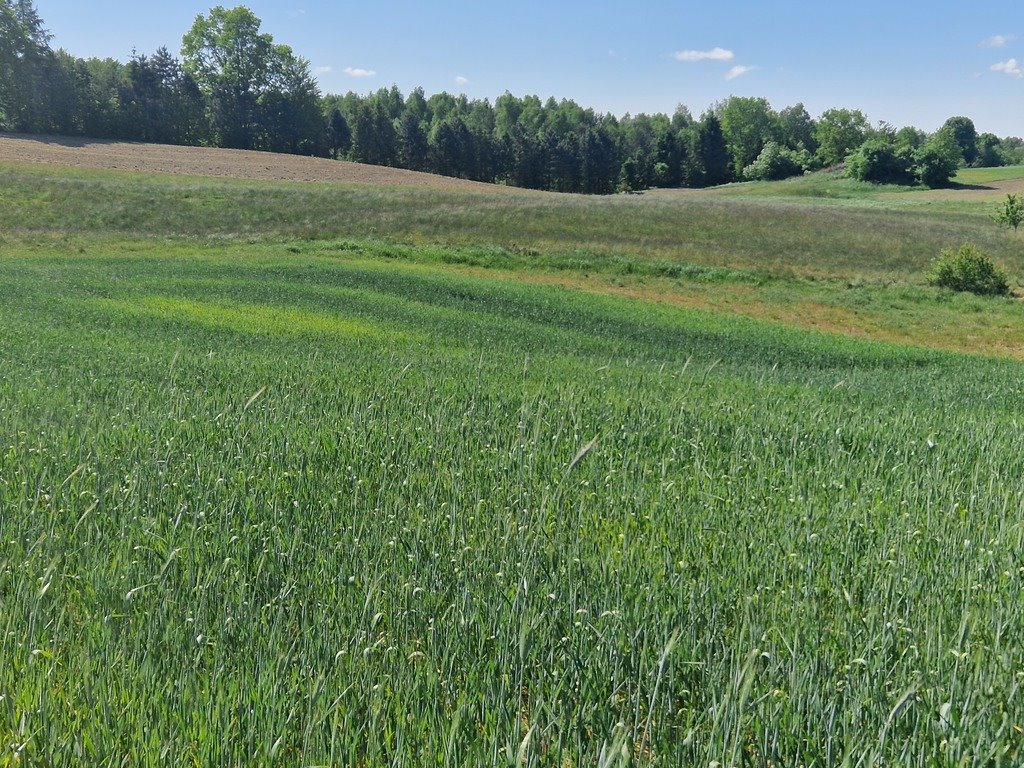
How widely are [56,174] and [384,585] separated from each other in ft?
208

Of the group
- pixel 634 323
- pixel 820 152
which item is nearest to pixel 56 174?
pixel 634 323

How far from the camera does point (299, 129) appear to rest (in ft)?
333

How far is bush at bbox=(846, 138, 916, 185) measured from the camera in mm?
94250

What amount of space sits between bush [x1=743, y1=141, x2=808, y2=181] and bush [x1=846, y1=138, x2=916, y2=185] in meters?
18.0

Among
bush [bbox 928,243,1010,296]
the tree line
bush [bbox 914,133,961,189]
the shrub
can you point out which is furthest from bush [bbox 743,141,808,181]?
bush [bbox 928,243,1010,296]

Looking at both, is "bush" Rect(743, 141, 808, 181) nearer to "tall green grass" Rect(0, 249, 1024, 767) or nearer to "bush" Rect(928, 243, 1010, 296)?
"bush" Rect(928, 243, 1010, 296)

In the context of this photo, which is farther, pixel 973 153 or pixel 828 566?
pixel 973 153

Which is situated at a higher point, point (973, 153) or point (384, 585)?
point (973, 153)

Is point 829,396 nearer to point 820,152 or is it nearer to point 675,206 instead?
point 675,206

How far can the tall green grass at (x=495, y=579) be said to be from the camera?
2.50m

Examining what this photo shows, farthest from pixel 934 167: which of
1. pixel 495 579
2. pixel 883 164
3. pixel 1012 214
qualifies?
pixel 495 579

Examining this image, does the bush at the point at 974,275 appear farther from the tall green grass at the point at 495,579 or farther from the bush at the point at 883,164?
the bush at the point at 883,164

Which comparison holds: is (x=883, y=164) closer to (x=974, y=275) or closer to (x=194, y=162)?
(x=974, y=275)

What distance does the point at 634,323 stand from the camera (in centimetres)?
2506
